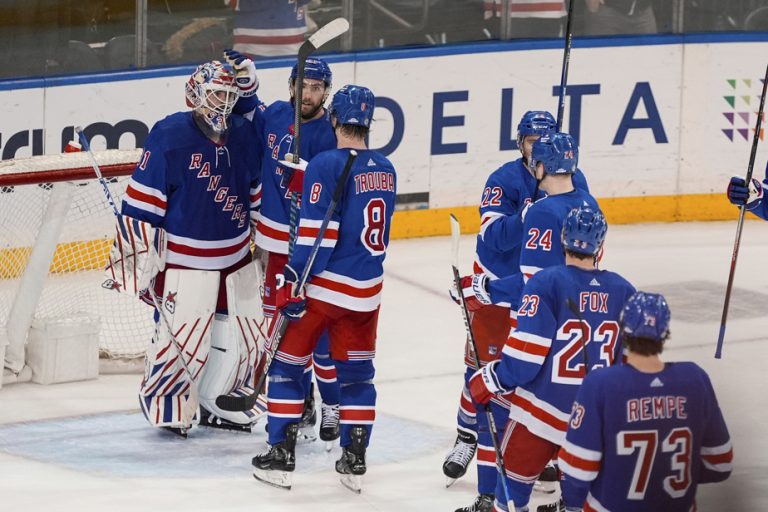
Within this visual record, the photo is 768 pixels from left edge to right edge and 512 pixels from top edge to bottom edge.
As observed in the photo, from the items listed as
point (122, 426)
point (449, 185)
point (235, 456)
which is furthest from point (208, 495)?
point (449, 185)

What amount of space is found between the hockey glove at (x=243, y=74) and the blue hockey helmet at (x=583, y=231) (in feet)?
6.24

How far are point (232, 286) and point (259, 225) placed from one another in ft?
0.80

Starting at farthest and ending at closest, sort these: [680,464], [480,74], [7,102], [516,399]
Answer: [480,74]
[7,102]
[516,399]
[680,464]

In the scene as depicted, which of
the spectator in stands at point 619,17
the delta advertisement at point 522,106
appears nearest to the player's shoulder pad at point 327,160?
the delta advertisement at point 522,106

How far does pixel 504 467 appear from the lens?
14.7 feet

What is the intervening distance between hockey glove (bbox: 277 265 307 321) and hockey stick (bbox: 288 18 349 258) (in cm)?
12

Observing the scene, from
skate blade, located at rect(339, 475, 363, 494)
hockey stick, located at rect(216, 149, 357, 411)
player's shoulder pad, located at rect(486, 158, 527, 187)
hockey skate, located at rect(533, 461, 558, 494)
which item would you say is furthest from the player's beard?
hockey skate, located at rect(533, 461, 558, 494)

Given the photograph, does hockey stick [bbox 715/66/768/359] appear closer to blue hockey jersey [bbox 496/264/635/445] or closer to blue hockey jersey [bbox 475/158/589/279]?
blue hockey jersey [bbox 475/158/589/279]

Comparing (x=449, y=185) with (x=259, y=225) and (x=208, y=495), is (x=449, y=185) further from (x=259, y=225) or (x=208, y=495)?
(x=208, y=495)

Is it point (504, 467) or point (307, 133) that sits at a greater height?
point (307, 133)

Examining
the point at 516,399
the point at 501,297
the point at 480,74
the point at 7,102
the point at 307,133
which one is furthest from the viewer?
the point at 480,74

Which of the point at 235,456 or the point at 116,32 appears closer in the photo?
the point at 235,456

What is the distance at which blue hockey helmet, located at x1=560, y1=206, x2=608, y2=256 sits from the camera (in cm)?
428

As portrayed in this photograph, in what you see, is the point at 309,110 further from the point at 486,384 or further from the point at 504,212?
the point at 486,384
